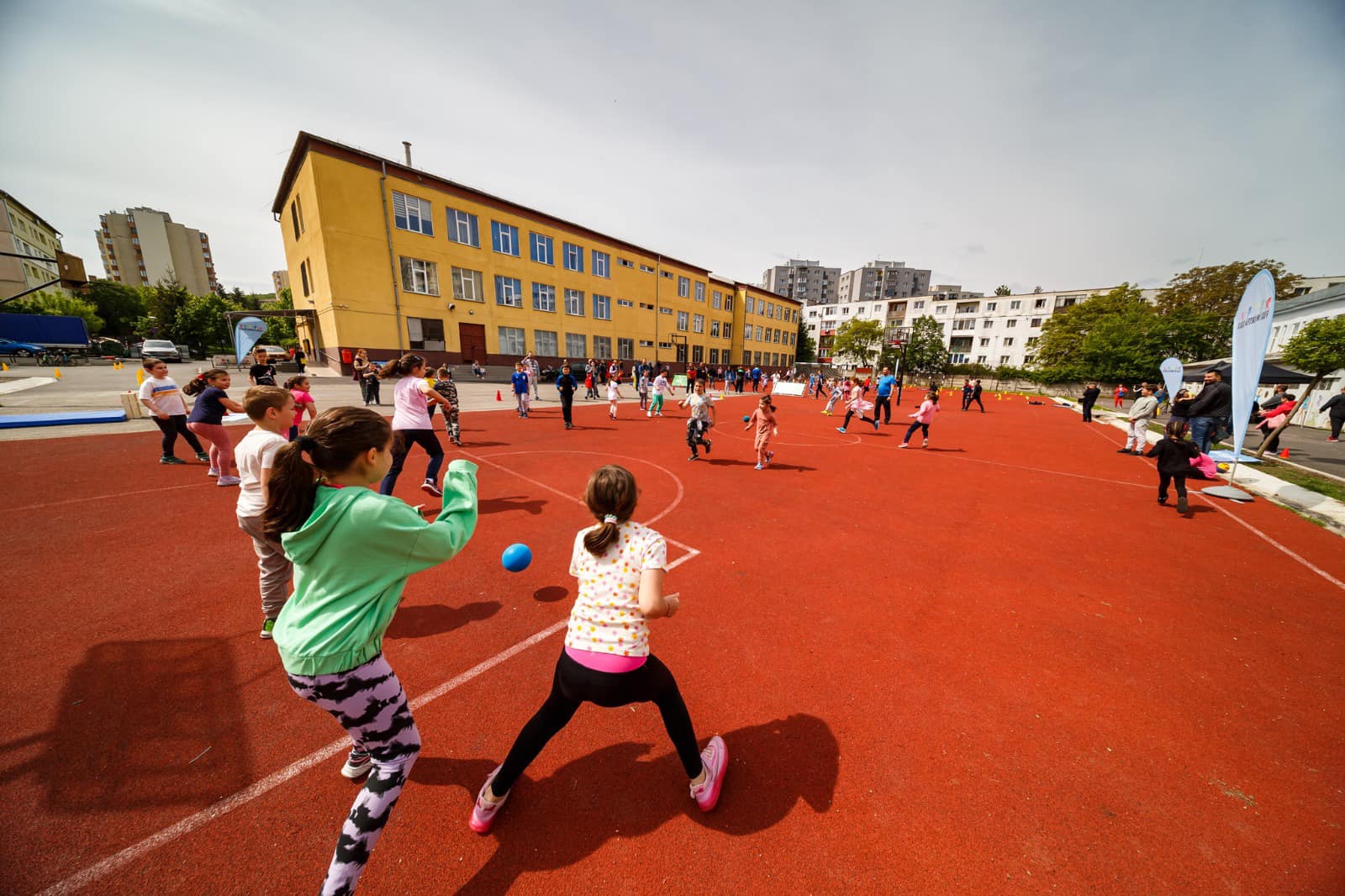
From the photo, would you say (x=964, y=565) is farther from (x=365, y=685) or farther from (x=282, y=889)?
(x=282, y=889)

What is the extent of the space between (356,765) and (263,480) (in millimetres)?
2344

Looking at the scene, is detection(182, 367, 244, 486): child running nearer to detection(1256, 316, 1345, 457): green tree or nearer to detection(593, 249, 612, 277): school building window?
A: detection(1256, 316, 1345, 457): green tree

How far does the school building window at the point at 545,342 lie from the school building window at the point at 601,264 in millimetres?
7114

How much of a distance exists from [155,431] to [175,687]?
12.4 m

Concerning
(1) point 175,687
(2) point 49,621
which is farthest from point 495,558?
(2) point 49,621

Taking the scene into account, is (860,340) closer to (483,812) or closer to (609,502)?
(609,502)

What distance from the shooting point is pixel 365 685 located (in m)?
1.98

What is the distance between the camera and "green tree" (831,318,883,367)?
6801cm

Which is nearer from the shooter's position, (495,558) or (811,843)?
(811,843)

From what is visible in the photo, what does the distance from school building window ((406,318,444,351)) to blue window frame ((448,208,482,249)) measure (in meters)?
5.66

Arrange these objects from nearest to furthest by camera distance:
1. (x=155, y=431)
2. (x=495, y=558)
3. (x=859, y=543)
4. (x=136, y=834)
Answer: (x=136, y=834) < (x=495, y=558) < (x=859, y=543) < (x=155, y=431)

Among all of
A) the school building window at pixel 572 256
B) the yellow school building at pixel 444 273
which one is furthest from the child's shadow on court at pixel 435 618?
the school building window at pixel 572 256

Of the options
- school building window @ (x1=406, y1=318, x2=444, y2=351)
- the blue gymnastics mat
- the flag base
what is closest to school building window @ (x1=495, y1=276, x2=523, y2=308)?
school building window @ (x1=406, y1=318, x2=444, y2=351)

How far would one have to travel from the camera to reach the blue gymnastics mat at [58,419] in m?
10.6
